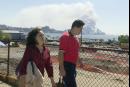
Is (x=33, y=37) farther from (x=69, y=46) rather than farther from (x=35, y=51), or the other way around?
(x=69, y=46)

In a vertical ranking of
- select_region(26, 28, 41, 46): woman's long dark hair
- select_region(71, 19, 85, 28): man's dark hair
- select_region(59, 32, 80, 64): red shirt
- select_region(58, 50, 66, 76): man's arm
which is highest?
select_region(71, 19, 85, 28): man's dark hair

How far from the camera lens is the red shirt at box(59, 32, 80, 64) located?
6.12 m

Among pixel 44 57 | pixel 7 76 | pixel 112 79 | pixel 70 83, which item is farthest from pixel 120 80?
pixel 44 57

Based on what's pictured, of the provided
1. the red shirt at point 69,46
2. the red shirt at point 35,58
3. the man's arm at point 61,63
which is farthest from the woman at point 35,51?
the red shirt at point 69,46

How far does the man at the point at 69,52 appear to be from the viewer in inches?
238

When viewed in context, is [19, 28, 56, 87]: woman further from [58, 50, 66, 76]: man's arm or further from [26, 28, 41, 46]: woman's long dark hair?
[58, 50, 66, 76]: man's arm

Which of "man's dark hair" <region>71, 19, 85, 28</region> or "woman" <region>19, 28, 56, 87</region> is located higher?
"man's dark hair" <region>71, 19, 85, 28</region>

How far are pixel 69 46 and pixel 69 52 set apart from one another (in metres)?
0.11

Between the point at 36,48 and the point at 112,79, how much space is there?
9.33 metres

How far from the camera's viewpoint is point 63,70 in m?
6.04

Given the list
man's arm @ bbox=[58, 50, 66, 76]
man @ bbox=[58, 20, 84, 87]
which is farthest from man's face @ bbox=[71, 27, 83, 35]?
man's arm @ bbox=[58, 50, 66, 76]

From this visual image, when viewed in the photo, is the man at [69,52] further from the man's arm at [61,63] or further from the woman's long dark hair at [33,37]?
the woman's long dark hair at [33,37]

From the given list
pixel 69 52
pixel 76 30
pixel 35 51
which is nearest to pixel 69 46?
pixel 69 52

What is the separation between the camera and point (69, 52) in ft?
20.4
